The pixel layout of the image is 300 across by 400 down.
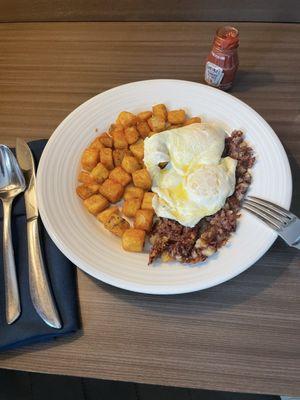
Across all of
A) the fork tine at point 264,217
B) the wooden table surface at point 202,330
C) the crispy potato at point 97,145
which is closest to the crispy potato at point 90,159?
the crispy potato at point 97,145

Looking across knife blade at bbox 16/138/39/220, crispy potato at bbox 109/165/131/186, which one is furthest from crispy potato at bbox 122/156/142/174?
knife blade at bbox 16/138/39/220

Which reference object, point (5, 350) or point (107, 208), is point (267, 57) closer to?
point (107, 208)

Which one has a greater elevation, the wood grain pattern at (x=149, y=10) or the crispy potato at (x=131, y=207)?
the wood grain pattern at (x=149, y=10)

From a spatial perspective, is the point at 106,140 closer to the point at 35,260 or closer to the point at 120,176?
the point at 120,176

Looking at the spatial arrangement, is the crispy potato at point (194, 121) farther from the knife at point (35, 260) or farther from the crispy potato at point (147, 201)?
the knife at point (35, 260)

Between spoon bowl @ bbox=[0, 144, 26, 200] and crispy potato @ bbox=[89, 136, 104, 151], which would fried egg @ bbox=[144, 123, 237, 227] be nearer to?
crispy potato @ bbox=[89, 136, 104, 151]

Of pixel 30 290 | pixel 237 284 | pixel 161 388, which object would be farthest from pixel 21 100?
pixel 161 388
